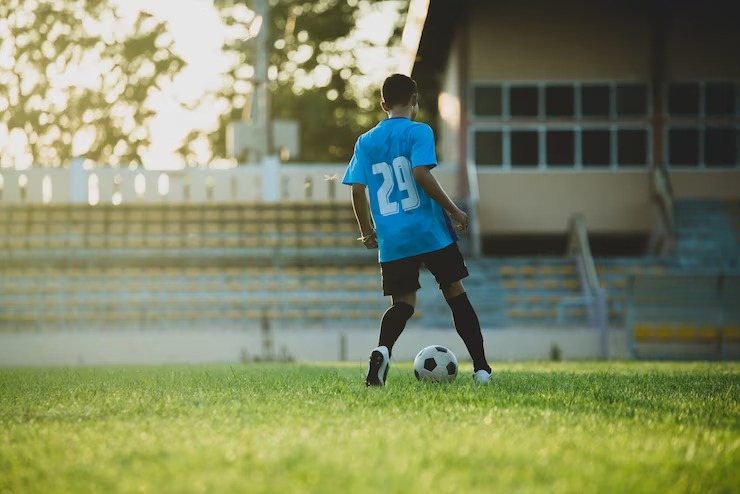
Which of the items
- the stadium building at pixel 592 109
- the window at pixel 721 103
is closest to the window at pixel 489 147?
the stadium building at pixel 592 109

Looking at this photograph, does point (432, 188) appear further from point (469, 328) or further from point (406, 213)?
point (469, 328)

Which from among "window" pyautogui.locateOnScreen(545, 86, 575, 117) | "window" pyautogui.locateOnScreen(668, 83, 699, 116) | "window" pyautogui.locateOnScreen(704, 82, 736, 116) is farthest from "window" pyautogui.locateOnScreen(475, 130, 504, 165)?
"window" pyautogui.locateOnScreen(704, 82, 736, 116)

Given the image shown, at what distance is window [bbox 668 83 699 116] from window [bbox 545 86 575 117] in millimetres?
2054

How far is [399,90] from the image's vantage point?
7.08 meters

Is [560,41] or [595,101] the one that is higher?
[560,41]

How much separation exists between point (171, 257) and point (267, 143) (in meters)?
4.52

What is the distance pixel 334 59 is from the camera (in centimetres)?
4341

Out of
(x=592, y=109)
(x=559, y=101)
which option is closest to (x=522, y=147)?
(x=559, y=101)

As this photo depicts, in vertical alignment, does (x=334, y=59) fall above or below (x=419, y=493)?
above

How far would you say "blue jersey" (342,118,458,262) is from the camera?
689cm

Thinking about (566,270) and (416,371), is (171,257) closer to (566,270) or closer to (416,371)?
(566,270)

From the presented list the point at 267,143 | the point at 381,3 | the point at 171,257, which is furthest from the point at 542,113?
the point at 381,3

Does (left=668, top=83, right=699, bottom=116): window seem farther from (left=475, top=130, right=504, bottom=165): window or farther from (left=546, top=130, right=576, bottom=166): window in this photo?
(left=475, top=130, right=504, bottom=165): window

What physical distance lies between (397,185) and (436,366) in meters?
1.14
